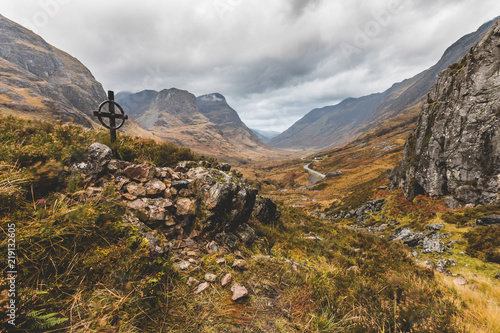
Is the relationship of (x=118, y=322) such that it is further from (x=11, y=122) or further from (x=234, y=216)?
(x=11, y=122)

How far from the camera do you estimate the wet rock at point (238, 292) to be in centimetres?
364

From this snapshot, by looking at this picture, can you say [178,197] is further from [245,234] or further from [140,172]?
[245,234]

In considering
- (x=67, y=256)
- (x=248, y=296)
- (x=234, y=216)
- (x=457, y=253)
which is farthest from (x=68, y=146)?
(x=457, y=253)

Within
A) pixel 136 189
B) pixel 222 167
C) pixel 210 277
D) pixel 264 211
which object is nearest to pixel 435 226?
pixel 264 211

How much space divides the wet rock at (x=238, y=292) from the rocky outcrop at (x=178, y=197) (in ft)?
6.72

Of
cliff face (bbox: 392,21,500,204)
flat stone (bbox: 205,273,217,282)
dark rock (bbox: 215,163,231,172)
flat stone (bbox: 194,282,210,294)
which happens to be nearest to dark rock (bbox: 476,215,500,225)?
cliff face (bbox: 392,21,500,204)

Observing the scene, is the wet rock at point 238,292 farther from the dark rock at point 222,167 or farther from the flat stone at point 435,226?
the flat stone at point 435,226

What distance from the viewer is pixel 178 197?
650 cm

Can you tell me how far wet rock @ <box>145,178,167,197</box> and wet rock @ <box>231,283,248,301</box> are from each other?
12.3 ft

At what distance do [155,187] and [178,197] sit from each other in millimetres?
870

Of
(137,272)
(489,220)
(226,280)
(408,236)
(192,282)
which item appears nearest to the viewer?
(137,272)

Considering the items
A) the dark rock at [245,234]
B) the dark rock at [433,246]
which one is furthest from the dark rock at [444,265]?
the dark rock at [245,234]

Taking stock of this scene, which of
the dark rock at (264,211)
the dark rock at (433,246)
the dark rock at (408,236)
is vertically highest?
the dark rock at (264,211)

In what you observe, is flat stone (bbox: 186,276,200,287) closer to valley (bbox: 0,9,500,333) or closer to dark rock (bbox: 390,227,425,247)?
valley (bbox: 0,9,500,333)
